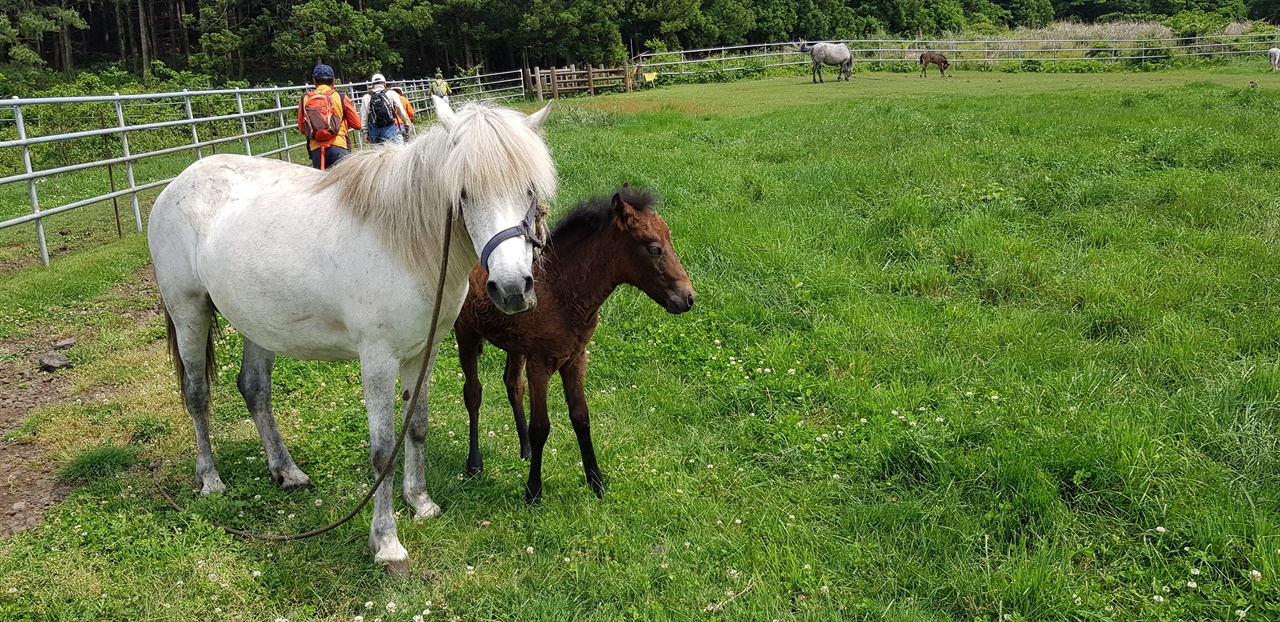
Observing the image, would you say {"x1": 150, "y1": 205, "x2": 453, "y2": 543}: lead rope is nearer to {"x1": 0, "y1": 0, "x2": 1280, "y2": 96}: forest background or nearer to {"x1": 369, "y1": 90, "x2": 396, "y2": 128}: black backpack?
{"x1": 369, "y1": 90, "x2": 396, "y2": 128}: black backpack

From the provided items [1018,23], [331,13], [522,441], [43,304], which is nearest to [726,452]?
[522,441]

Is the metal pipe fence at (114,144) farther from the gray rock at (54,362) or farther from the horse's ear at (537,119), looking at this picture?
the horse's ear at (537,119)

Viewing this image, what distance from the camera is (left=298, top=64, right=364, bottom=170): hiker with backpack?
827cm

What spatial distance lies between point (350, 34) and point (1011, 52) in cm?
3160

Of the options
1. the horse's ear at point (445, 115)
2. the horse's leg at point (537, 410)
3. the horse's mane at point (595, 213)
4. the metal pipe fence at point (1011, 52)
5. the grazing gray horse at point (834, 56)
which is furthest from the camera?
the grazing gray horse at point (834, 56)

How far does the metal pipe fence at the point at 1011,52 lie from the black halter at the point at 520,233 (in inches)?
1281

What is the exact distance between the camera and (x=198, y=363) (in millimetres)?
4031

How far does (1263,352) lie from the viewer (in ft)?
15.0

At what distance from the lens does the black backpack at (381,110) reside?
921 cm

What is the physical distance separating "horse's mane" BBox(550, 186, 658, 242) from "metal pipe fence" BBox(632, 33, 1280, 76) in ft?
103

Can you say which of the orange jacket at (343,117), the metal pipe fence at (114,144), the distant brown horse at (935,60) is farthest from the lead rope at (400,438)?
the distant brown horse at (935,60)

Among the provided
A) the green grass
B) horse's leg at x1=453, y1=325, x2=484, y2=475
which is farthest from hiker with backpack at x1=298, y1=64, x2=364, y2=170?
horse's leg at x1=453, y1=325, x2=484, y2=475

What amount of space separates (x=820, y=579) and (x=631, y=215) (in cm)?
190

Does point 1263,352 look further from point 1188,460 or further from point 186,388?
point 186,388
